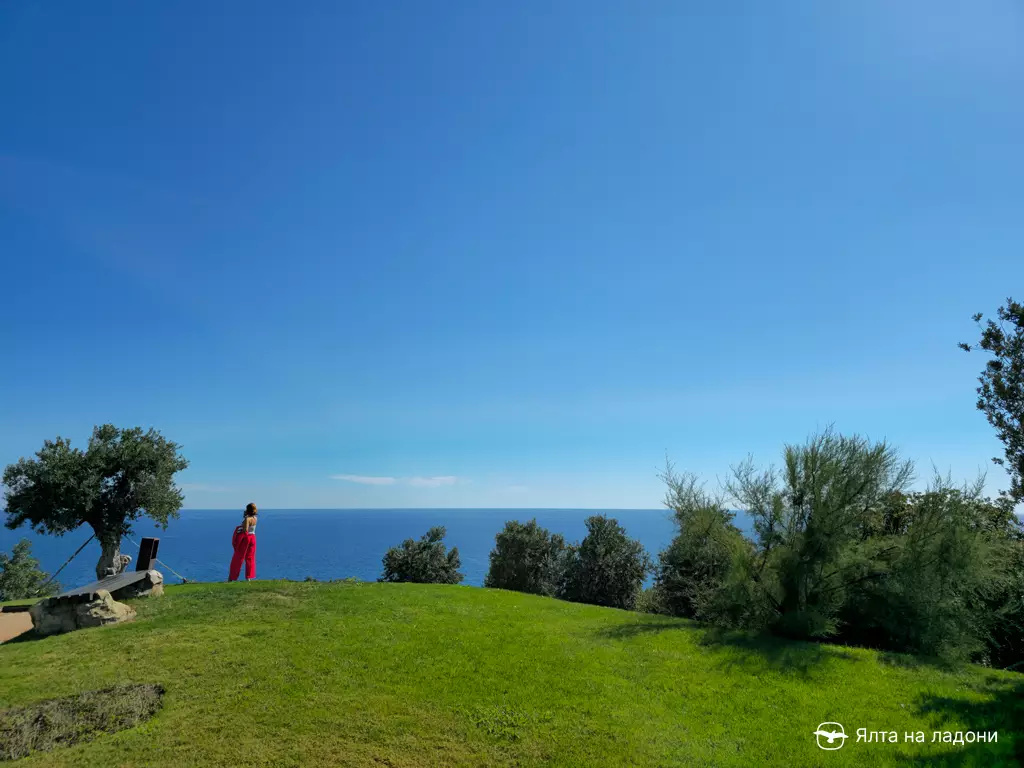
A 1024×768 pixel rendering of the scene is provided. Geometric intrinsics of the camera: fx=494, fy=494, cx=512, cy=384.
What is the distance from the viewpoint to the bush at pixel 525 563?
49.2 metres

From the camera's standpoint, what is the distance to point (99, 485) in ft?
76.0

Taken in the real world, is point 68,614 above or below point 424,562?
above

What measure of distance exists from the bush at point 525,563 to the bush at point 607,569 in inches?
82.1

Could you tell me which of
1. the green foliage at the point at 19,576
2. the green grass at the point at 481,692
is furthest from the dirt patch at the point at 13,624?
the green foliage at the point at 19,576

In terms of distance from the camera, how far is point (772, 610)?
53.3 feet

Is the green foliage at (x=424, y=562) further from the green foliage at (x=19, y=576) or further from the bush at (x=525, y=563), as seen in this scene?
the green foliage at (x=19, y=576)

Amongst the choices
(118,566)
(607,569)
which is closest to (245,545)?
(118,566)

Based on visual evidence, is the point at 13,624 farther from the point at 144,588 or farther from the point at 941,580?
the point at 941,580

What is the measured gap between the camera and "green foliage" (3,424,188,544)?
22.3 m

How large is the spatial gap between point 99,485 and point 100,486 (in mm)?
74

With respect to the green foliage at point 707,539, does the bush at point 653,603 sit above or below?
below

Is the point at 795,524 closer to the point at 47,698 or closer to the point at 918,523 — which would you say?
the point at 918,523

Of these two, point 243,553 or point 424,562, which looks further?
point 424,562

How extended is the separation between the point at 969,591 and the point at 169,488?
33.5 metres
